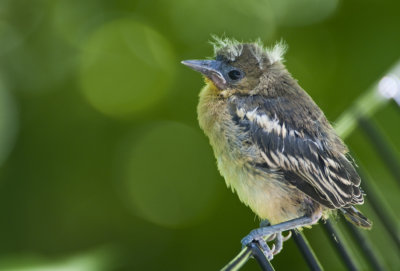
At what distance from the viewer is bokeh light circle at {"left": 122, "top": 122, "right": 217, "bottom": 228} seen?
A: 5043 millimetres

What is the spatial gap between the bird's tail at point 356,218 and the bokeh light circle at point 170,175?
189cm

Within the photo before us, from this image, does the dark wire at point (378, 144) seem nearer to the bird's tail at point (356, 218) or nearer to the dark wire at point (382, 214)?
the dark wire at point (382, 214)

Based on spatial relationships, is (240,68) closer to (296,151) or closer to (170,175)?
(296,151)

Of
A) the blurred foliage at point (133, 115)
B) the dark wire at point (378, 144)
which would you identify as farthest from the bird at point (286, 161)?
the blurred foliage at point (133, 115)

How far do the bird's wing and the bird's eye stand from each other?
342mm

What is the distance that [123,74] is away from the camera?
561 cm

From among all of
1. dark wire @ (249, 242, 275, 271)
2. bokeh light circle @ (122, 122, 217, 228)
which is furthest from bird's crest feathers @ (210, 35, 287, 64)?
dark wire @ (249, 242, 275, 271)

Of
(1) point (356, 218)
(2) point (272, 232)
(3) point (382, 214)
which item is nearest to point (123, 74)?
(1) point (356, 218)

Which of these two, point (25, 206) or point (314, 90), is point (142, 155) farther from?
point (314, 90)

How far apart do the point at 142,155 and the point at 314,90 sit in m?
1.42

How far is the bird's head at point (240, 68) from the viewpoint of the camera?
358cm

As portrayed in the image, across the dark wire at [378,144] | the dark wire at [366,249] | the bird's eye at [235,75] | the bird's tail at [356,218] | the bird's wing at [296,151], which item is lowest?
the dark wire at [366,249]

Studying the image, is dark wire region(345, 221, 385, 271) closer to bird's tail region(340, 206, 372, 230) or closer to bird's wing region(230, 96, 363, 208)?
bird's tail region(340, 206, 372, 230)

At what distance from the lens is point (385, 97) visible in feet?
9.70
